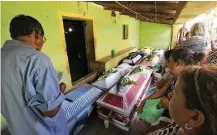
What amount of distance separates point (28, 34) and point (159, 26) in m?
7.22

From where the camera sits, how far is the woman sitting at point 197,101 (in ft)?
1.55

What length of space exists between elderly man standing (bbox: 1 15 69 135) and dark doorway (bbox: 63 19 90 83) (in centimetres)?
165

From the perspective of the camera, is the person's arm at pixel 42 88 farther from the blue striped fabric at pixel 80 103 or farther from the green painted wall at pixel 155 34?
the green painted wall at pixel 155 34

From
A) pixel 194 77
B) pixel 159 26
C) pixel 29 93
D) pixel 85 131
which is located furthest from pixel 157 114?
pixel 159 26

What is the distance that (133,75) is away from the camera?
291 cm

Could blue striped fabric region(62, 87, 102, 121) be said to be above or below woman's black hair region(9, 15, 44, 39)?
below

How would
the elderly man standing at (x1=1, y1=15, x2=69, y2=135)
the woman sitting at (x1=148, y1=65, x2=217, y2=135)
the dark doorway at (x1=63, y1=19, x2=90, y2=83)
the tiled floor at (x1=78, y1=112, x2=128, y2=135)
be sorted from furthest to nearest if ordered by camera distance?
1. the dark doorway at (x1=63, y1=19, x2=90, y2=83)
2. the tiled floor at (x1=78, y1=112, x2=128, y2=135)
3. the elderly man standing at (x1=1, y1=15, x2=69, y2=135)
4. the woman sitting at (x1=148, y1=65, x2=217, y2=135)

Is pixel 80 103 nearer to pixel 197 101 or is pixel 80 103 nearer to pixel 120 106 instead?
pixel 120 106

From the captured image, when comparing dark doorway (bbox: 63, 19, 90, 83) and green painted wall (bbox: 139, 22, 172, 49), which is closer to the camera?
dark doorway (bbox: 63, 19, 90, 83)

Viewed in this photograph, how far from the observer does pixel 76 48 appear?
9.36 feet

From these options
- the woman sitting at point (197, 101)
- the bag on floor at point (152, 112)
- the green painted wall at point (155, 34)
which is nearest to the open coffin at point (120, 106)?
the bag on floor at point (152, 112)

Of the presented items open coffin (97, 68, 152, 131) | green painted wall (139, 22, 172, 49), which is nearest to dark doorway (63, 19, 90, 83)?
open coffin (97, 68, 152, 131)

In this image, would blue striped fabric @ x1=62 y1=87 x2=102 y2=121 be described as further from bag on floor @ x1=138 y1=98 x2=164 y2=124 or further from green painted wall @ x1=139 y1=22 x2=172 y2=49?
green painted wall @ x1=139 y1=22 x2=172 y2=49

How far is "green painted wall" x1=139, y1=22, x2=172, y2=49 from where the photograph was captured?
7141 millimetres
